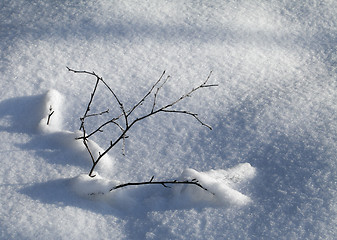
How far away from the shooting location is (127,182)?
1.11 m

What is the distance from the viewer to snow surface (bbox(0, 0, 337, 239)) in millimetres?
998

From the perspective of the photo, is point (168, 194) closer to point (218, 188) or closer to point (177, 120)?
point (218, 188)

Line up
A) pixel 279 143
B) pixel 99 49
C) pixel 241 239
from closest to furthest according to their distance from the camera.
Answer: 1. pixel 241 239
2. pixel 279 143
3. pixel 99 49

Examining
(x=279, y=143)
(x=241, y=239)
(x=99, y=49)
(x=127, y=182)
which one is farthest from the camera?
(x=99, y=49)

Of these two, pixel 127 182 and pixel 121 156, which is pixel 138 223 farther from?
pixel 121 156

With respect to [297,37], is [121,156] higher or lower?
lower

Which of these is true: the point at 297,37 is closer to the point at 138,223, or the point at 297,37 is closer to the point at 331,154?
the point at 331,154

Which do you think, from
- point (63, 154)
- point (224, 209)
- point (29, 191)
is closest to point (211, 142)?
point (224, 209)

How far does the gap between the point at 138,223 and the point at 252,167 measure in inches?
15.9

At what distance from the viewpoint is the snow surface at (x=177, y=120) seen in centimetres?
100

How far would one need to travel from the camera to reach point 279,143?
1.23m

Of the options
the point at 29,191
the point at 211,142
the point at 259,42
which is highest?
the point at 259,42

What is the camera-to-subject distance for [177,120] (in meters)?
1.32

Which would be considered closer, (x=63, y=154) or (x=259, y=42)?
(x=63, y=154)
